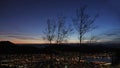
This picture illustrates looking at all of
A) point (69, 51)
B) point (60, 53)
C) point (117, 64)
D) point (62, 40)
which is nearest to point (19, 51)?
point (62, 40)

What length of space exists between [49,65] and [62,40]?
27.8 feet

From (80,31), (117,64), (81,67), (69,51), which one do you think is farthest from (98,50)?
(117,64)

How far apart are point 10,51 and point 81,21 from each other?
14803 millimetres

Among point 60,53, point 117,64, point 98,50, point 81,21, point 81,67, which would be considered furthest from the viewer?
point 98,50

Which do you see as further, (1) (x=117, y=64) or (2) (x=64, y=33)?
(2) (x=64, y=33)

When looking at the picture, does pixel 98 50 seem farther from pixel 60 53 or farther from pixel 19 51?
pixel 19 51

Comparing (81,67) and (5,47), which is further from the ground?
(5,47)

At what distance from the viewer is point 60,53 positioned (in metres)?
48.2

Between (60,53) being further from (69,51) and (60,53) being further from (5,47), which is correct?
(5,47)

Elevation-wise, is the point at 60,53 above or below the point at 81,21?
below

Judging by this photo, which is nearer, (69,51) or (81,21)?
(81,21)

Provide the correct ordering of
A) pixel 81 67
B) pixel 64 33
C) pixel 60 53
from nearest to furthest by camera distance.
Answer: pixel 64 33
pixel 81 67
pixel 60 53

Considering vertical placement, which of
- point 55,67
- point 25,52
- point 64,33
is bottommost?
point 55,67

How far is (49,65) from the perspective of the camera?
1356 inches
